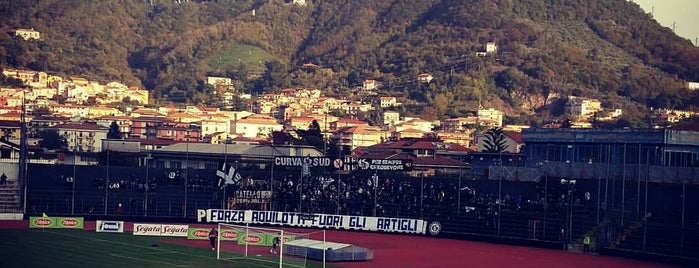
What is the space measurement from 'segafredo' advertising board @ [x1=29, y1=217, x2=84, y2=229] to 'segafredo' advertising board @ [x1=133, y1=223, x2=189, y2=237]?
11.1 feet

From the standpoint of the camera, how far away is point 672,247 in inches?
1946

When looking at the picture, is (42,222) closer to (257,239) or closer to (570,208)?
(257,239)

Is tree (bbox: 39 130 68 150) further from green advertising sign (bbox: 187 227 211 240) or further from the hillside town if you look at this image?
green advertising sign (bbox: 187 227 211 240)

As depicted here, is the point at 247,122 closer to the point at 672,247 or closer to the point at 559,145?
the point at 559,145

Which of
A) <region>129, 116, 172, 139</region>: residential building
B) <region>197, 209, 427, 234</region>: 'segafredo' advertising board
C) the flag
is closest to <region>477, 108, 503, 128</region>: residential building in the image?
<region>129, 116, 172, 139</region>: residential building

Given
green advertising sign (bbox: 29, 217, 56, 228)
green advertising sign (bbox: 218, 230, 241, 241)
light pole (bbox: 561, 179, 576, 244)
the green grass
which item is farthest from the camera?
green advertising sign (bbox: 29, 217, 56, 228)

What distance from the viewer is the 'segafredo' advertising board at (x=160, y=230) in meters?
55.0

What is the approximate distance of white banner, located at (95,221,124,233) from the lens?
56.1m

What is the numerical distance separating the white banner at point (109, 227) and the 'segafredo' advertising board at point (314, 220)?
6579mm

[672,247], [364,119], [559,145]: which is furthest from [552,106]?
[672,247]

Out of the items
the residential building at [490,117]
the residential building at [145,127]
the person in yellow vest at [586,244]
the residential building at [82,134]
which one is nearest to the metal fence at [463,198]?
the person in yellow vest at [586,244]

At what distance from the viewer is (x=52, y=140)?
429ft

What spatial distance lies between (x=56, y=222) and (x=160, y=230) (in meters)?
5.28

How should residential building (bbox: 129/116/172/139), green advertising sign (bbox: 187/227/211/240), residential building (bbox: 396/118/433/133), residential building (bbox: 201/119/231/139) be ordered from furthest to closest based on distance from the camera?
1. residential building (bbox: 201/119/231/139)
2. residential building (bbox: 396/118/433/133)
3. residential building (bbox: 129/116/172/139)
4. green advertising sign (bbox: 187/227/211/240)
